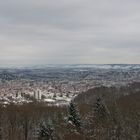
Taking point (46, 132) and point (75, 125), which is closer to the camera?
point (46, 132)

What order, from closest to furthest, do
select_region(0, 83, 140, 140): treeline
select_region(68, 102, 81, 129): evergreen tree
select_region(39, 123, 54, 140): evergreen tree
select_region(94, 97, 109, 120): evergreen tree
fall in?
1. select_region(39, 123, 54, 140): evergreen tree
2. select_region(68, 102, 81, 129): evergreen tree
3. select_region(0, 83, 140, 140): treeline
4. select_region(94, 97, 109, 120): evergreen tree

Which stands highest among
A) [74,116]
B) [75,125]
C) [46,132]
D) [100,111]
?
[74,116]

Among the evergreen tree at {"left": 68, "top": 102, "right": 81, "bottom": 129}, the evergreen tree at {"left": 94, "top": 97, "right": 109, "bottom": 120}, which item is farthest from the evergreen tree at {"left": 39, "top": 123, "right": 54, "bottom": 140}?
the evergreen tree at {"left": 94, "top": 97, "right": 109, "bottom": 120}

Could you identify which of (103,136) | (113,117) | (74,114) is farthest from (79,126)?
(113,117)

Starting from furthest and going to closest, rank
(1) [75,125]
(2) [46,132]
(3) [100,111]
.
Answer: (3) [100,111] → (1) [75,125] → (2) [46,132]

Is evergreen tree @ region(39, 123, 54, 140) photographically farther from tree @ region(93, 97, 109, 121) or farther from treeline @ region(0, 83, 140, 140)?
tree @ region(93, 97, 109, 121)

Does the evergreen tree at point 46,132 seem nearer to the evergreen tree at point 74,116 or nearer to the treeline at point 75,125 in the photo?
the treeline at point 75,125

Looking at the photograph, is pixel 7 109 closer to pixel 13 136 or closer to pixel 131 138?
pixel 13 136

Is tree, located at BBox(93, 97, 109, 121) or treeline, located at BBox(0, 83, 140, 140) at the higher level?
tree, located at BBox(93, 97, 109, 121)

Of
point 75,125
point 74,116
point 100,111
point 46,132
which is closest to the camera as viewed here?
point 46,132

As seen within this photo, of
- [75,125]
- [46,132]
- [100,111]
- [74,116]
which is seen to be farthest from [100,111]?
[46,132]

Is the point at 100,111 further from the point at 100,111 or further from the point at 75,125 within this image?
the point at 75,125
